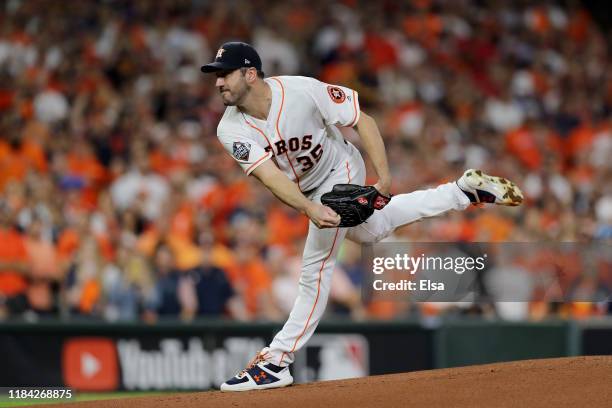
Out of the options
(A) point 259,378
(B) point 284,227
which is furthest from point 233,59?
(B) point 284,227

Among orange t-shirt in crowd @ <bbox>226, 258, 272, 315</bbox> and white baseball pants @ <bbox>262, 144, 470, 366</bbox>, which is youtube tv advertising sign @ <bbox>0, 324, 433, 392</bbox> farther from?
white baseball pants @ <bbox>262, 144, 470, 366</bbox>

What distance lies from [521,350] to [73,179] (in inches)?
192

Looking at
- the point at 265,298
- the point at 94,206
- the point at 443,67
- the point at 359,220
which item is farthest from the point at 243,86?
the point at 443,67

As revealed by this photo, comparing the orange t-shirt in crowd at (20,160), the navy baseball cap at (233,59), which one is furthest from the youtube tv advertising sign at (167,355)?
the navy baseball cap at (233,59)

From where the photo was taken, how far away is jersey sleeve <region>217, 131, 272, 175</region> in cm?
614

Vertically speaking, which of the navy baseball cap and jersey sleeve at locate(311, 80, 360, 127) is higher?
the navy baseball cap

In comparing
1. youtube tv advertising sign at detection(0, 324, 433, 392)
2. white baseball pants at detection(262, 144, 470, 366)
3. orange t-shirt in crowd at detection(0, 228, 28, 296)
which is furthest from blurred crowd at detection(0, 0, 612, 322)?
white baseball pants at detection(262, 144, 470, 366)

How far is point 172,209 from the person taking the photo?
11.4 metres

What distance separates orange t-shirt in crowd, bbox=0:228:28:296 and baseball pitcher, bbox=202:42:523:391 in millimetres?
4331

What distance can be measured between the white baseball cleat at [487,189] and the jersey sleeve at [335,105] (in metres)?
0.76

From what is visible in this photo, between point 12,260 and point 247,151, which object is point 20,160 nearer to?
point 12,260

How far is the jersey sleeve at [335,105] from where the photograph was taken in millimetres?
6395

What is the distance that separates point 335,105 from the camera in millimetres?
6422

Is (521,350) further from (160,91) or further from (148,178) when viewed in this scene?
(160,91)
